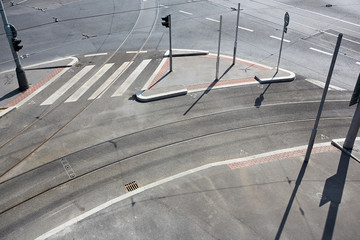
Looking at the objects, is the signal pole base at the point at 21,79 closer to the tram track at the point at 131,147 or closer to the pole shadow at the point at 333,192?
the tram track at the point at 131,147

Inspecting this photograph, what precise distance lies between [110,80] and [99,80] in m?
0.73

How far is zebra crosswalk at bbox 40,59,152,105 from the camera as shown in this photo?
2030cm

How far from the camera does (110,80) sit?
21875 mm

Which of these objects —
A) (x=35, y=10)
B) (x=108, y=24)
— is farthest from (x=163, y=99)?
(x=35, y=10)

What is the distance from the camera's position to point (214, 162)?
15.1 meters

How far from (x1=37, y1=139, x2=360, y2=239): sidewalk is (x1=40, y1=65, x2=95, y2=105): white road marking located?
9366mm

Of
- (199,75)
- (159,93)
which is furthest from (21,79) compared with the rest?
(199,75)

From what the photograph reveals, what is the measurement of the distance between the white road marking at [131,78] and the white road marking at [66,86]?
3.16m

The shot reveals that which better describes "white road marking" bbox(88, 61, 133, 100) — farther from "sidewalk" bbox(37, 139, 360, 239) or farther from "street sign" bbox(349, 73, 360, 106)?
"street sign" bbox(349, 73, 360, 106)

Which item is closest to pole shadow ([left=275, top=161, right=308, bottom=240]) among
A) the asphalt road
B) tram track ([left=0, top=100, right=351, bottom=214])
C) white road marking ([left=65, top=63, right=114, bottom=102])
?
the asphalt road

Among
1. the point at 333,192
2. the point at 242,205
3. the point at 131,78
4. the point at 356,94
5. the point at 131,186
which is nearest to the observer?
the point at 242,205

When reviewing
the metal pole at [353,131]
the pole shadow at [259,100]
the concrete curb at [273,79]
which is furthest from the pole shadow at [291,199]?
the concrete curb at [273,79]

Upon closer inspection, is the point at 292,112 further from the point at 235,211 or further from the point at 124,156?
the point at 124,156

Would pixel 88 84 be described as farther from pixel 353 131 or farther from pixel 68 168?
pixel 353 131
